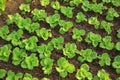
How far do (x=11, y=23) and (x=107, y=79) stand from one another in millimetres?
1378

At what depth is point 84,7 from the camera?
14.0 ft

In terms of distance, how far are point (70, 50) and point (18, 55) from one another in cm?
62

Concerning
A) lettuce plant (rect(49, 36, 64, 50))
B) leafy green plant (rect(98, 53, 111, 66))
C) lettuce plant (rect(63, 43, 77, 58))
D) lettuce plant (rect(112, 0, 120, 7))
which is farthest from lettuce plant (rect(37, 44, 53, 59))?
lettuce plant (rect(112, 0, 120, 7))

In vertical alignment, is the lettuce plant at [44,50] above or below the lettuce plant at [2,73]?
above

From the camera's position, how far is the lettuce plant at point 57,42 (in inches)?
149

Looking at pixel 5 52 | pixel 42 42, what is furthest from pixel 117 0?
pixel 5 52

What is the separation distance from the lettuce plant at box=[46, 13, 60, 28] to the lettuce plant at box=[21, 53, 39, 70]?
589 mm

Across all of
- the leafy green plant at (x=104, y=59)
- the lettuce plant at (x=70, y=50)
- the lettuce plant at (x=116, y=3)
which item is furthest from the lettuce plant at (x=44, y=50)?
the lettuce plant at (x=116, y=3)

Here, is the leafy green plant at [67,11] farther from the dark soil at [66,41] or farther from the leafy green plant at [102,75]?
the leafy green plant at [102,75]

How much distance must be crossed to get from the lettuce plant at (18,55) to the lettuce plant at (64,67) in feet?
1.35

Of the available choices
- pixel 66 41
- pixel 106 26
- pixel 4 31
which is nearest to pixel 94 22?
pixel 106 26

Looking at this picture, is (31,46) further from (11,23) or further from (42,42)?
(11,23)

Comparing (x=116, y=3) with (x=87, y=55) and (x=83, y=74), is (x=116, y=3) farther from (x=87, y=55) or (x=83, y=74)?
(x=83, y=74)

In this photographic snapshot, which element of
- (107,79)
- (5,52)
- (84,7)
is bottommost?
(107,79)
